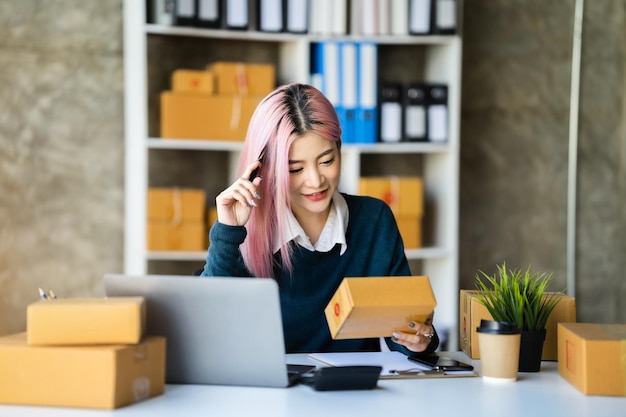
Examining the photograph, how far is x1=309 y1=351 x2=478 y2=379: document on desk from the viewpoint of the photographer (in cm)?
174

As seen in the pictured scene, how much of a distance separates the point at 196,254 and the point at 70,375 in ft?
6.94

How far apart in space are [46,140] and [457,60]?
1.87 m

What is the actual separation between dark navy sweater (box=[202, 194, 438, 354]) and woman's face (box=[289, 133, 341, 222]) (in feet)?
0.46

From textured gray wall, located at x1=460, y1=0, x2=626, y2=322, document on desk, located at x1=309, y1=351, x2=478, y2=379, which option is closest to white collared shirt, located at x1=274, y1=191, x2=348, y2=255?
document on desk, located at x1=309, y1=351, x2=478, y2=379

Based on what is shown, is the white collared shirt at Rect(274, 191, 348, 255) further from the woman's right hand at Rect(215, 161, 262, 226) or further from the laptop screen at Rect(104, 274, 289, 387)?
the laptop screen at Rect(104, 274, 289, 387)

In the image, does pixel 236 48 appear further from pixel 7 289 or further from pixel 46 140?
pixel 7 289

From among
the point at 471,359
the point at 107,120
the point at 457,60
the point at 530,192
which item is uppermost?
the point at 457,60

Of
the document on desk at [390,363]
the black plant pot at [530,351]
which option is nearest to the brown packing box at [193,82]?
the document on desk at [390,363]

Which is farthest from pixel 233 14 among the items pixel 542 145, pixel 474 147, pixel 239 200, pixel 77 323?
pixel 77 323

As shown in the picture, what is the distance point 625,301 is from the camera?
14.6ft

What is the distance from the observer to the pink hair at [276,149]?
2.20 m

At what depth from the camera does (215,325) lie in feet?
5.26

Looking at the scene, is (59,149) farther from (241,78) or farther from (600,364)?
(600,364)

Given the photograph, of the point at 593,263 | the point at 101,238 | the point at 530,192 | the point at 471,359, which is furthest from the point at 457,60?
the point at 471,359
